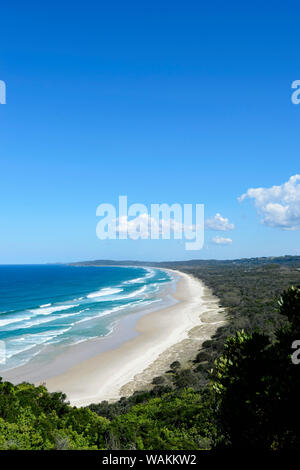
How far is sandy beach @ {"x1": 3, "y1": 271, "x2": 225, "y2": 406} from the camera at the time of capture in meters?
24.2

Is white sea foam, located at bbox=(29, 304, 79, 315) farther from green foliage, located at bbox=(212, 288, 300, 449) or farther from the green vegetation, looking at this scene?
green foliage, located at bbox=(212, 288, 300, 449)

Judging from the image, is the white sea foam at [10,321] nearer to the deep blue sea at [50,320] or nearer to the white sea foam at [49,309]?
the deep blue sea at [50,320]

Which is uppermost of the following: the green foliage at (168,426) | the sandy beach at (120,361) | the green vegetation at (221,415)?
the green vegetation at (221,415)

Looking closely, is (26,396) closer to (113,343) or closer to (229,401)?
(229,401)

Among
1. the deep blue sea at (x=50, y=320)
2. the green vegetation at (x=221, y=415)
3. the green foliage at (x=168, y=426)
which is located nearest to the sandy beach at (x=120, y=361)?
the deep blue sea at (x=50, y=320)

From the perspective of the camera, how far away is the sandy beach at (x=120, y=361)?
79.3 feet

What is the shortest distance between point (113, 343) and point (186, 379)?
1609 cm

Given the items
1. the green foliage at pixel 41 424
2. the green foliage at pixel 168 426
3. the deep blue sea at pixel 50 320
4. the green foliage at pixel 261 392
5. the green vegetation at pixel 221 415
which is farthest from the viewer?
the deep blue sea at pixel 50 320

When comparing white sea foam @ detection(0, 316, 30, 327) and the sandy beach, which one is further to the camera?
white sea foam @ detection(0, 316, 30, 327)

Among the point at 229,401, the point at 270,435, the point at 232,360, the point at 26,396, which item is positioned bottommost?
the point at 26,396

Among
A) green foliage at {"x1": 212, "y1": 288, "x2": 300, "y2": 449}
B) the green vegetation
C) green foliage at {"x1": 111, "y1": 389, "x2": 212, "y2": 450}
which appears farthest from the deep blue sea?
green foliage at {"x1": 212, "y1": 288, "x2": 300, "y2": 449}
